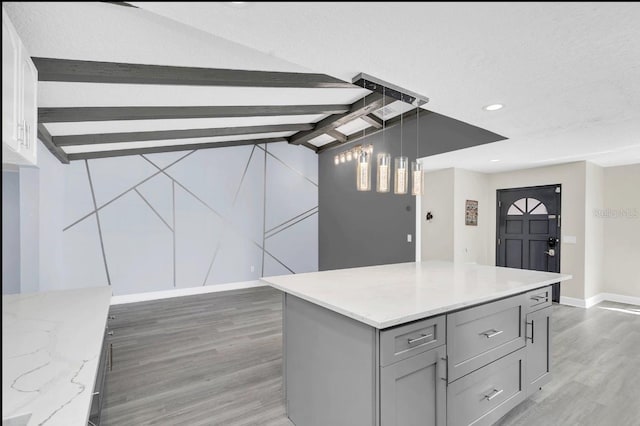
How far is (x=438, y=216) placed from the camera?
17.1 ft

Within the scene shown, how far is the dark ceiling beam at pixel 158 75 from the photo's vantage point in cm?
192

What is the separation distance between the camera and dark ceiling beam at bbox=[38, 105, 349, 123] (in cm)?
271

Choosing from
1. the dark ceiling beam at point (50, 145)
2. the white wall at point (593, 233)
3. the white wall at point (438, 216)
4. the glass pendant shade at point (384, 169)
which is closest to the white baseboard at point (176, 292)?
the dark ceiling beam at point (50, 145)

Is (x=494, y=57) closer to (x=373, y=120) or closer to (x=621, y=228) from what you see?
(x=373, y=120)

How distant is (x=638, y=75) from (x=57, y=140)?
215 inches

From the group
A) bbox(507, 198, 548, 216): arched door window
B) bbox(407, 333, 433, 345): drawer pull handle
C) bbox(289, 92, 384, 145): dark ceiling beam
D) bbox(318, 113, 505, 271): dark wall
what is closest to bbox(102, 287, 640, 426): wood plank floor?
bbox(407, 333, 433, 345): drawer pull handle

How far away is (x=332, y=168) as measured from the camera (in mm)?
6535

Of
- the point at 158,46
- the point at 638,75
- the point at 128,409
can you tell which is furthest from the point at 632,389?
the point at 158,46

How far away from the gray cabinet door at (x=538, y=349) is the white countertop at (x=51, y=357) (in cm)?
252

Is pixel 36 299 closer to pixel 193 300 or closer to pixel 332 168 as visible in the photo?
pixel 193 300

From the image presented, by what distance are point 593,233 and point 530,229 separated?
0.80 meters

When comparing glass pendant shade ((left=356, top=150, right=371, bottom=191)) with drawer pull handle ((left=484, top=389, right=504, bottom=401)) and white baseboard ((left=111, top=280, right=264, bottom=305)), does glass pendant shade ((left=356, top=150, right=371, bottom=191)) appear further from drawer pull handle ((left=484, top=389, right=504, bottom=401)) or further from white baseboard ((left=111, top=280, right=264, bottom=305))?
white baseboard ((left=111, top=280, right=264, bottom=305))

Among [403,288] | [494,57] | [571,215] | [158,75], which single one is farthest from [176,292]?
[571,215]

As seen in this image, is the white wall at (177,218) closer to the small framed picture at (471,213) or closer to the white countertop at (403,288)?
the small framed picture at (471,213)
